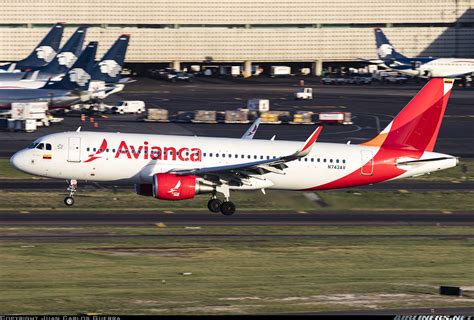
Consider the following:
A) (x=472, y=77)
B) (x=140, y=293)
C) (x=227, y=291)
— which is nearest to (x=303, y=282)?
(x=227, y=291)

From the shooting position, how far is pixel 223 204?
58.7m

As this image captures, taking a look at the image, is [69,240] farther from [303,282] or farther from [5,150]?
[5,150]

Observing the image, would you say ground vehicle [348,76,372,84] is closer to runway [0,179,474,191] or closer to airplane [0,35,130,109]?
airplane [0,35,130,109]

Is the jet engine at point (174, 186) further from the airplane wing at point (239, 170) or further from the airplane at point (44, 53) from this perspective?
the airplane at point (44, 53)

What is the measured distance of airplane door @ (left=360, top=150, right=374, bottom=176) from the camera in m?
60.1

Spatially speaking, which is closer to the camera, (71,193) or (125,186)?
(71,193)

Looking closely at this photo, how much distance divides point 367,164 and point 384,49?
4768 inches

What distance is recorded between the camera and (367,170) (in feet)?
198

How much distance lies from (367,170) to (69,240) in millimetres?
18930

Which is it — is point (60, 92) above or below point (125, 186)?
above

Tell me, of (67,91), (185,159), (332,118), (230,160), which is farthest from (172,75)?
(185,159)

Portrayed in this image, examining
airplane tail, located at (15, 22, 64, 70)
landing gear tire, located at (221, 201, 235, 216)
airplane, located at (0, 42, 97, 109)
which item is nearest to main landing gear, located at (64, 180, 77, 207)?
landing gear tire, located at (221, 201, 235, 216)

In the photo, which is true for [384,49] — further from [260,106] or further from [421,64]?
[260,106]

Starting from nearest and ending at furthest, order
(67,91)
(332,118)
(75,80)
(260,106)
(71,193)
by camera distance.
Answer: (71,193)
(67,91)
(75,80)
(332,118)
(260,106)
